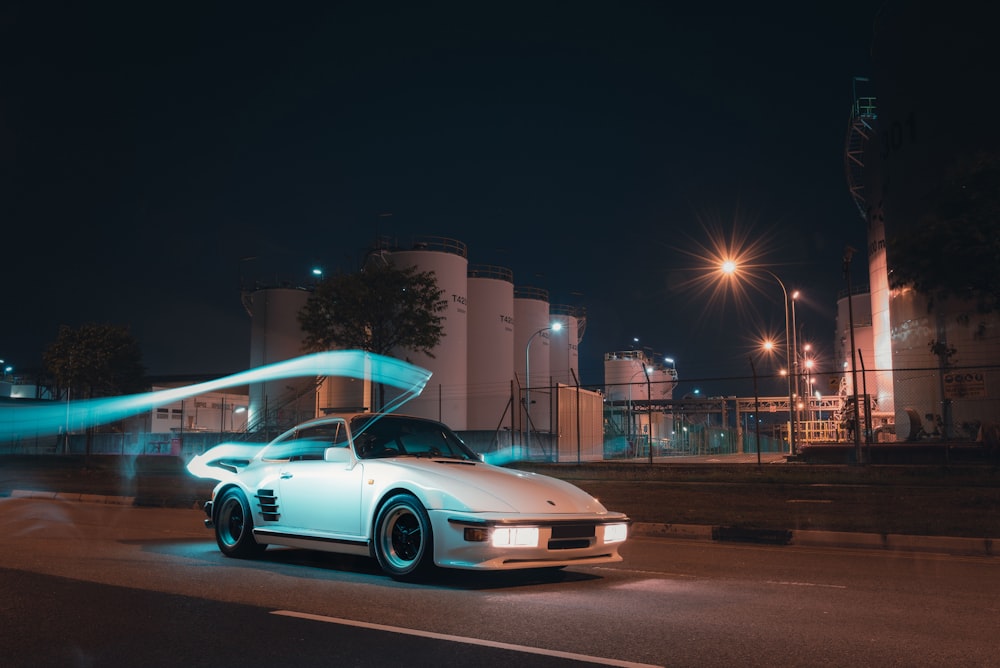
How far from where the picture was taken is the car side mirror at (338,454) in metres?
7.46

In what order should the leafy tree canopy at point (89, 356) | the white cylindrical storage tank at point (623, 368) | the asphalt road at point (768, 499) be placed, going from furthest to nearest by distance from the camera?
1. the white cylindrical storage tank at point (623, 368)
2. the leafy tree canopy at point (89, 356)
3. the asphalt road at point (768, 499)

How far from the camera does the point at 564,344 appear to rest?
219 feet

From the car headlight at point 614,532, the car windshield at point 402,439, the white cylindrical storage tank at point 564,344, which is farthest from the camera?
the white cylindrical storage tank at point 564,344

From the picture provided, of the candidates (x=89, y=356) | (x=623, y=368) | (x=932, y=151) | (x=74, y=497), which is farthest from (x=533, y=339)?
(x=74, y=497)

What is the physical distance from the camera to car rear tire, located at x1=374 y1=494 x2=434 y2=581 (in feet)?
22.3

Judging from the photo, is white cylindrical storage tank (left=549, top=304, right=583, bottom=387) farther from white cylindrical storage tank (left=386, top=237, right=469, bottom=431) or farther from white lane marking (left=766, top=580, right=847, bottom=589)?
white lane marking (left=766, top=580, right=847, bottom=589)

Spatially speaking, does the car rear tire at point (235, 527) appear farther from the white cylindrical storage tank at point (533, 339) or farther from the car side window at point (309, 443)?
the white cylindrical storage tank at point (533, 339)

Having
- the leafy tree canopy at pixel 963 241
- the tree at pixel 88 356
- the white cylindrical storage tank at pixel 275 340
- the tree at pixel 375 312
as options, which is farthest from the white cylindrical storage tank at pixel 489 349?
the leafy tree canopy at pixel 963 241

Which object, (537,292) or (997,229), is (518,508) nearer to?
(997,229)

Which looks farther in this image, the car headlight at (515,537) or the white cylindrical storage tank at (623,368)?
the white cylindrical storage tank at (623,368)

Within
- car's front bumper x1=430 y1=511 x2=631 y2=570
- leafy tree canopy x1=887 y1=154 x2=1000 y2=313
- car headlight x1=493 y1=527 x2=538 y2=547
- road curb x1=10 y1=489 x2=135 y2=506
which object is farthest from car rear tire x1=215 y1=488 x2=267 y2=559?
leafy tree canopy x1=887 y1=154 x2=1000 y2=313

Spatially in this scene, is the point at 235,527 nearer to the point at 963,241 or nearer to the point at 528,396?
the point at 963,241

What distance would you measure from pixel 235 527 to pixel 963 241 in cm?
1423

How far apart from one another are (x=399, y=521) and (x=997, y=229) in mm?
13805
